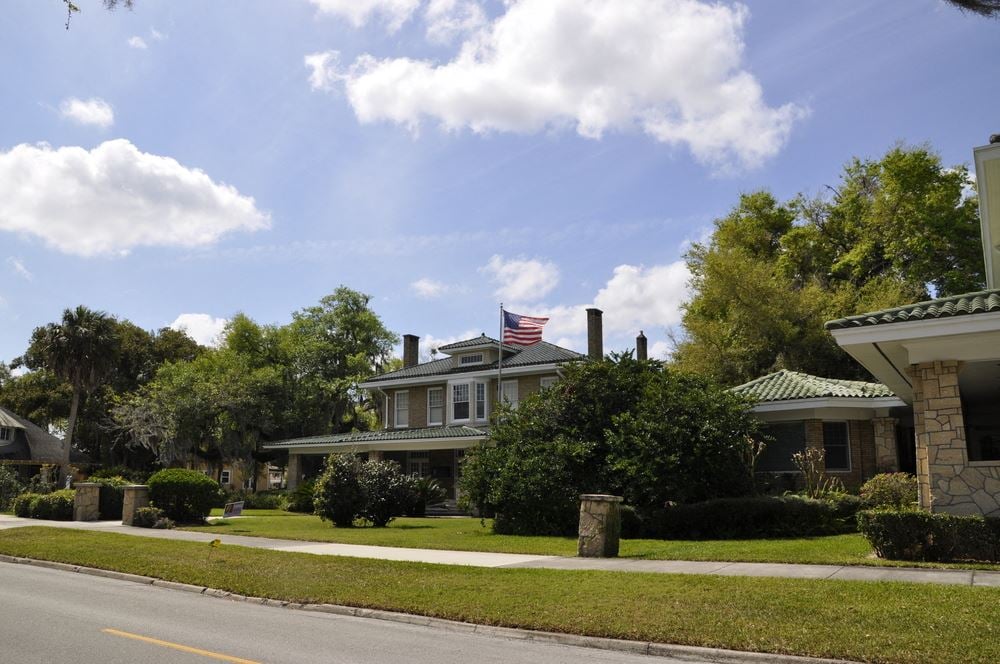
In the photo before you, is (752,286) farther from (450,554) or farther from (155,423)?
(155,423)

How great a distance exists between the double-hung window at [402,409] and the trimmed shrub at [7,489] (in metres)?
16.3

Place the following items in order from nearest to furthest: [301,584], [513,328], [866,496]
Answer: [301,584] → [866,496] → [513,328]

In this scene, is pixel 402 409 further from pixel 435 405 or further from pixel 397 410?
pixel 435 405

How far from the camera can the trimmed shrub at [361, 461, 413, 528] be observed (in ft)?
77.6

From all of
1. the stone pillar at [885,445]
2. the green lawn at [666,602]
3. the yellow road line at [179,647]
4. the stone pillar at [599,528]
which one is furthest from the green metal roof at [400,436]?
the yellow road line at [179,647]

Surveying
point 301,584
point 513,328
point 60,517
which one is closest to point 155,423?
point 60,517

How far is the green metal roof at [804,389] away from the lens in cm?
2152

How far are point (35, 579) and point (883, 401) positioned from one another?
19.7m

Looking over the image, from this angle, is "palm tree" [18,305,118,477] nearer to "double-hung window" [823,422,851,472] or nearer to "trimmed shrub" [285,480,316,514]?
"trimmed shrub" [285,480,316,514]

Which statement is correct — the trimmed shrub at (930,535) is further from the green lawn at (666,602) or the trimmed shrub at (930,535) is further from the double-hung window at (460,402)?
the double-hung window at (460,402)

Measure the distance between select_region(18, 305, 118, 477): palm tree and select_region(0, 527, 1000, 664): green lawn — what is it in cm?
3396

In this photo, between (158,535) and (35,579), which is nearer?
(35,579)

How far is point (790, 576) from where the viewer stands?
10.9 meters

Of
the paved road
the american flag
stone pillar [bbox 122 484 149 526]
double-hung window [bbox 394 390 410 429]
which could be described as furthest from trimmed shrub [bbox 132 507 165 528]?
double-hung window [bbox 394 390 410 429]
